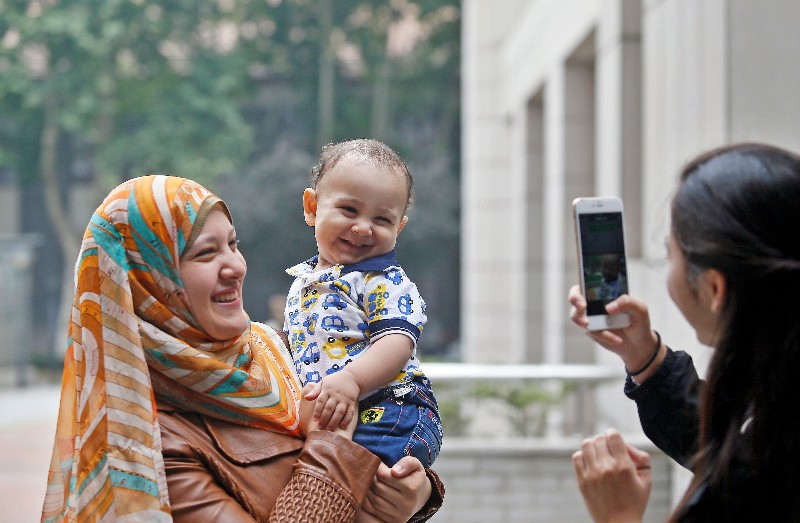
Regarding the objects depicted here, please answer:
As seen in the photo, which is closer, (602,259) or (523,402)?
(602,259)

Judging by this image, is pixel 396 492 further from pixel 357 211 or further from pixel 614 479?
pixel 357 211

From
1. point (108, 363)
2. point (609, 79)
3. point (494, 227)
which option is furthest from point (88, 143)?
point (108, 363)

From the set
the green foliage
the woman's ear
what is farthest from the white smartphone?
the green foliage

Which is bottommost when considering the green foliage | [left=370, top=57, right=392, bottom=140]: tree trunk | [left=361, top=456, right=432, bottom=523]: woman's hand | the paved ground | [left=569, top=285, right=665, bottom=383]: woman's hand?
the paved ground

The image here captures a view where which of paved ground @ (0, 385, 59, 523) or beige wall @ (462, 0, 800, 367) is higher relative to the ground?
beige wall @ (462, 0, 800, 367)

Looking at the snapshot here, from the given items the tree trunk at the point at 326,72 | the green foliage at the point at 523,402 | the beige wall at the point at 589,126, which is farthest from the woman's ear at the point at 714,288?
the tree trunk at the point at 326,72

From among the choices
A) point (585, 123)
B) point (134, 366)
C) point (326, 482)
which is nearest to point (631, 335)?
point (326, 482)

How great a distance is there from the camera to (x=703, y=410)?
1626mm

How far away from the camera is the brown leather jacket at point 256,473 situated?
1810mm

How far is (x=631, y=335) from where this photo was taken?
2156mm

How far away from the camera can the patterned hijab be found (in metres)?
1.80

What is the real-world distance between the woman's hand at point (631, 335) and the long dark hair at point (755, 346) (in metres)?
0.52

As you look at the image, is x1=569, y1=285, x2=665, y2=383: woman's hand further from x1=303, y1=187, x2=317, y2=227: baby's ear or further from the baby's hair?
x1=303, y1=187, x2=317, y2=227: baby's ear

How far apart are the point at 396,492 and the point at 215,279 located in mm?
526
